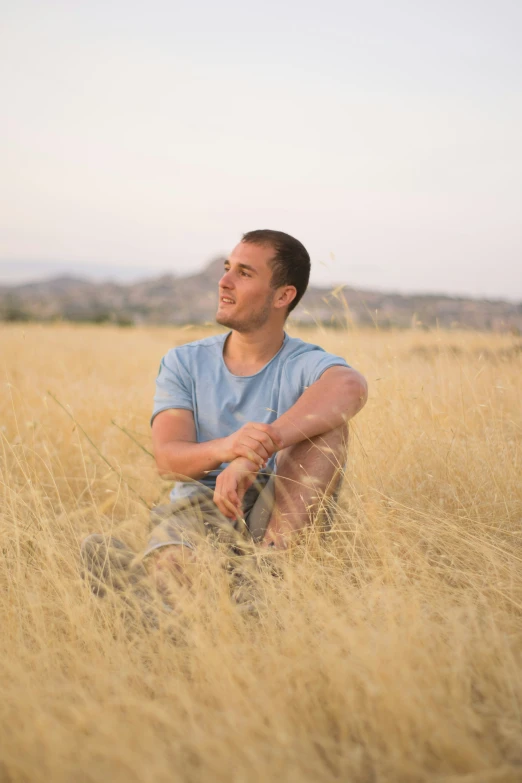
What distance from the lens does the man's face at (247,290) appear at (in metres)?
2.90

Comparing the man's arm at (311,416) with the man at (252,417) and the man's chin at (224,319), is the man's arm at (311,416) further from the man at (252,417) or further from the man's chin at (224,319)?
the man's chin at (224,319)

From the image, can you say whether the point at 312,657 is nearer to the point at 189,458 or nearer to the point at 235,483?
the point at 235,483

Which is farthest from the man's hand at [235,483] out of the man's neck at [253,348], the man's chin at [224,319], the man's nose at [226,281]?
the man's nose at [226,281]

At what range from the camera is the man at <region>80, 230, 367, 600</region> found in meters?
2.45

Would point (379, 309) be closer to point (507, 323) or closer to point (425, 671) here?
point (507, 323)

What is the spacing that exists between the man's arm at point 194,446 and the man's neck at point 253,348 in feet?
1.15

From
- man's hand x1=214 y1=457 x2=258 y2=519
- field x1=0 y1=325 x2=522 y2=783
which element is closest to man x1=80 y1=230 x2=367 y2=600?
man's hand x1=214 y1=457 x2=258 y2=519

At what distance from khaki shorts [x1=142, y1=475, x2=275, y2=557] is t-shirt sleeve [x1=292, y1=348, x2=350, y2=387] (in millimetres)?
487

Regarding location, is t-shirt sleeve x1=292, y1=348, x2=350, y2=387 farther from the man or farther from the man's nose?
the man's nose

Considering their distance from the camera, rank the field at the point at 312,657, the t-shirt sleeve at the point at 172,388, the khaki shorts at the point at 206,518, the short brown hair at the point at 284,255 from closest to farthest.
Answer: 1. the field at the point at 312,657
2. the khaki shorts at the point at 206,518
3. the t-shirt sleeve at the point at 172,388
4. the short brown hair at the point at 284,255

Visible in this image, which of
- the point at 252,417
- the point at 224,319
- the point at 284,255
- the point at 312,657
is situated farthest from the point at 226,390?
the point at 312,657

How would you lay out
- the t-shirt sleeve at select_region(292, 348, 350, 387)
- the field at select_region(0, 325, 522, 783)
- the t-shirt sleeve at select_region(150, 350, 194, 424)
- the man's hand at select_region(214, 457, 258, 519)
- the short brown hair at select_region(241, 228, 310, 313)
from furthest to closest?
the short brown hair at select_region(241, 228, 310, 313)
the t-shirt sleeve at select_region(150, 350, 194, 424)
the t-shirt sleeve at select_region(292, 348, 350, 387)
the man's hand at select_region(214, 457, 258, 519)
the field at select_region(0, 325, 522, 783)

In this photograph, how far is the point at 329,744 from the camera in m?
1.40

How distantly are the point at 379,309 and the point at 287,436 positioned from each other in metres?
1.78
